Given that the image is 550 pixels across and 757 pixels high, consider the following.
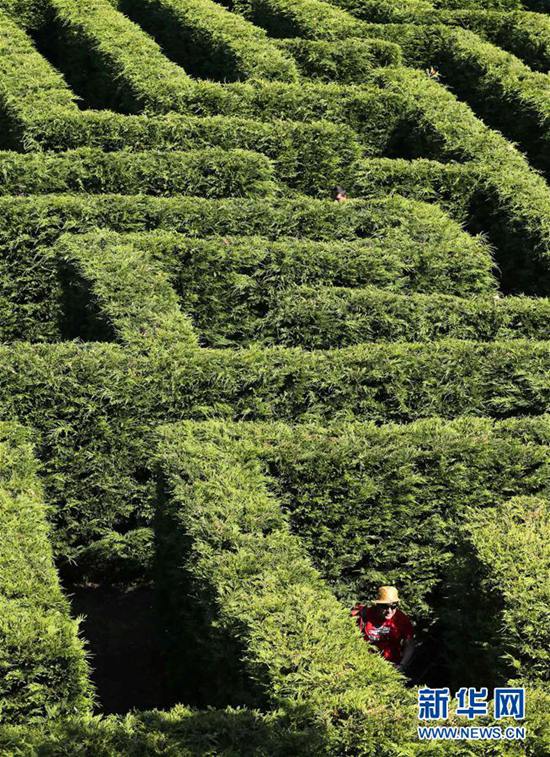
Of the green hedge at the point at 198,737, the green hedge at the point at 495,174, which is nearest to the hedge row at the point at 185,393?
the green hedge at the point at 495,174

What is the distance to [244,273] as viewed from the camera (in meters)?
17.8

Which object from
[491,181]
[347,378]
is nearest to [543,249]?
[491,181]

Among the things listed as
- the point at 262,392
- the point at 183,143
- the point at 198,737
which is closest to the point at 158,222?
the point at 183,143

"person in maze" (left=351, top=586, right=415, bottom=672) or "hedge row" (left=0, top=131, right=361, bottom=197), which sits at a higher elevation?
"hedge row" (left=0, top=131, right=361, bottom=197)

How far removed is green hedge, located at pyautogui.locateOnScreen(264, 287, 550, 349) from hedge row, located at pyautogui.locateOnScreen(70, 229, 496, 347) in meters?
0.03

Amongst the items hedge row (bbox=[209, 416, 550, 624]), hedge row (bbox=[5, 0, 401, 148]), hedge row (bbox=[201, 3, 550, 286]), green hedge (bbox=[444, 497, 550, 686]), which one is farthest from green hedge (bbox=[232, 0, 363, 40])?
green hedge (bbox=[444, 497, 550, 686])

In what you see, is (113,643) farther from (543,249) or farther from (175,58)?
(175,58)

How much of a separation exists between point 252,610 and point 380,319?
696 centimetres

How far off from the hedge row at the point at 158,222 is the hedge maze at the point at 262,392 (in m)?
0.05

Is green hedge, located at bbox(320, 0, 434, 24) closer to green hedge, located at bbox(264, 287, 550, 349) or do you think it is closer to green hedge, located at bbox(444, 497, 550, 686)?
green hedge, located at bbox(264, 287, 550, 349)

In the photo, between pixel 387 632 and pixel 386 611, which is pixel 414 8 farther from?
pixel 387 632

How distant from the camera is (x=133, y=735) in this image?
9.33 m

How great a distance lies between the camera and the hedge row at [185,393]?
46.8 feet

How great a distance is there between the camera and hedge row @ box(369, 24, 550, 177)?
24891mm
